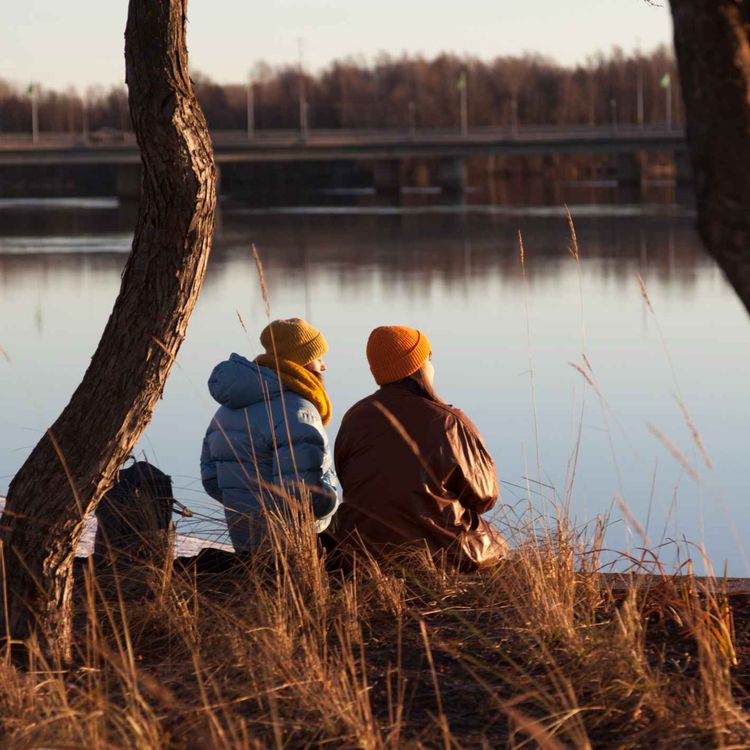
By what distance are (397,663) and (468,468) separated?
1099 millimetres

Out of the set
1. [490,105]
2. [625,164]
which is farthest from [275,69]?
[625,164]

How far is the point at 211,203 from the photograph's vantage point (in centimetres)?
402

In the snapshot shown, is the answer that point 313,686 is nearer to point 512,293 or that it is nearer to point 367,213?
point 512,293

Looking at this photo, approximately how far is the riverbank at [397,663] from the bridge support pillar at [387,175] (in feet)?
268

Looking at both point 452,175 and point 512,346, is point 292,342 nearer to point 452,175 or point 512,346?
point 512,346

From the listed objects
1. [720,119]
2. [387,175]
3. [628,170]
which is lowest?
[720,119]

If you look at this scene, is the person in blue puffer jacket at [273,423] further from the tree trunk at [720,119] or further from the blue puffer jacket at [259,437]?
the tree trunk at [720,119]

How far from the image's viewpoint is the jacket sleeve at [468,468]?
4781mm

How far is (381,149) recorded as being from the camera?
253 feet

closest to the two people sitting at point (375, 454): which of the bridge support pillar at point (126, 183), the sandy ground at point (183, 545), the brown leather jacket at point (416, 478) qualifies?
the brown leather jacket at point (416, 478)

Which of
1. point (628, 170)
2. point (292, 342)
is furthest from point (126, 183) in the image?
point (292, 342)

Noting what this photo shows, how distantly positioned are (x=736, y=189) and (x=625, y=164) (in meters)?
84.6

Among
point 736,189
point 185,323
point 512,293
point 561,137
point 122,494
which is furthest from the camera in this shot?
point 561,137

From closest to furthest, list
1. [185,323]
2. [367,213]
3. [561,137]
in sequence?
[185,323], [367,213], [561,137]
